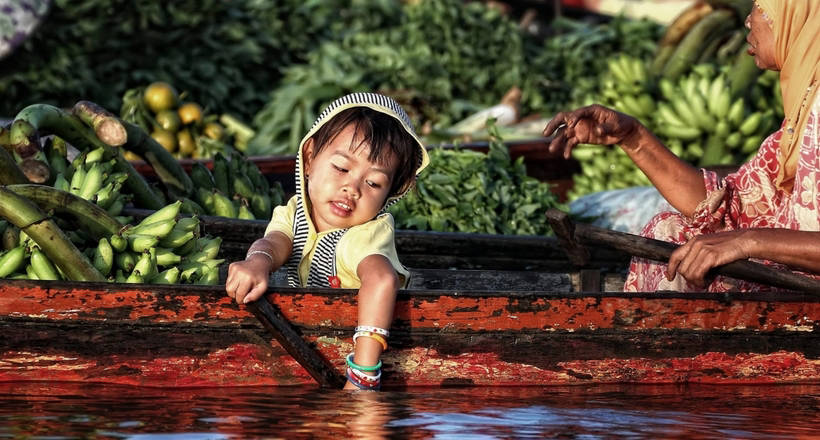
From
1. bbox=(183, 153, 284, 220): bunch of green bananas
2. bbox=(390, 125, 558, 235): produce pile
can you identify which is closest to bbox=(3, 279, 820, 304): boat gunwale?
bbox=(183, 153, 284, 220): bunch of green bananas

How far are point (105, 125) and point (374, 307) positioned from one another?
5.73 feet

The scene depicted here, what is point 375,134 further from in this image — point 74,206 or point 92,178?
point 92,178

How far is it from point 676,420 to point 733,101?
4.75m

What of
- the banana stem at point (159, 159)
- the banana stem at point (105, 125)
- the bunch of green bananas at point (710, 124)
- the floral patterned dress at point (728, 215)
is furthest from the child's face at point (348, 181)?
the bunch of green bananas at point (710, 124)

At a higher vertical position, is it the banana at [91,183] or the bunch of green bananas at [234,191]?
the banana at [91,183]

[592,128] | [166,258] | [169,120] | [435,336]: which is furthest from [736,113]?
[166,258]

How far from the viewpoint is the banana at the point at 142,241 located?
4035 mm

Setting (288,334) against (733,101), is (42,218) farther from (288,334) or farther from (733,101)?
(733,101)

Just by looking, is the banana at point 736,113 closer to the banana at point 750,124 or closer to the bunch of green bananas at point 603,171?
the banana at point 750,124

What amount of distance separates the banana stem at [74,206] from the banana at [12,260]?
154 mm

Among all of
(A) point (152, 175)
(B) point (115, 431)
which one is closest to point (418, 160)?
(B) point (115, 431)

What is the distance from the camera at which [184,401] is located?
3.65 m

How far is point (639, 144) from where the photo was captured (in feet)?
14.9

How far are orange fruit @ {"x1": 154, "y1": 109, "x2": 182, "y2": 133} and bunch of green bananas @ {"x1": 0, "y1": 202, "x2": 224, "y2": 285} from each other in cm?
400
